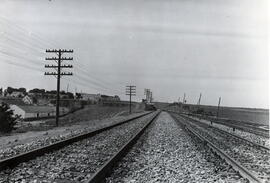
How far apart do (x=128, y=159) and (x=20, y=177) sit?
3.86 meters

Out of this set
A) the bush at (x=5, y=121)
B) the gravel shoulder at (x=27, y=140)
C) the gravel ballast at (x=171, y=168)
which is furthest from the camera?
the bush at (x=5, y=121)

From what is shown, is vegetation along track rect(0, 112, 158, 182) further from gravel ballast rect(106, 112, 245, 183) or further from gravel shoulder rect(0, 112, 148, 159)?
gravel shoulder rect(0, 112, 148, 159)

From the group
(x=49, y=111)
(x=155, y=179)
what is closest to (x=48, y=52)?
(x=155, y=179)

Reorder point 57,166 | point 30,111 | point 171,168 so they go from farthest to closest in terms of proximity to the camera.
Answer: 1. point 30,111
2. point 171,168
3. point 57,166

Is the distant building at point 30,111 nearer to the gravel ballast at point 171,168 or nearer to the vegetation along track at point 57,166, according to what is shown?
the vegetation along track at point 57,166

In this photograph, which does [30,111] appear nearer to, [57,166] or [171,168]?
[57,166]

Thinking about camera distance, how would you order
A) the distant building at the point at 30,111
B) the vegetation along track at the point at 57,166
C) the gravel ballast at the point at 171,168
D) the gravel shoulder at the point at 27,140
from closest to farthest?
the vegetation along track at the point at 57,166
the gravel ballast at the point at 171,168
the gravel shoulder at the point at 27,140
the distant building at the point at 30,111

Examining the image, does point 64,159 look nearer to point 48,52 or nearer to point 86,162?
point 86,162

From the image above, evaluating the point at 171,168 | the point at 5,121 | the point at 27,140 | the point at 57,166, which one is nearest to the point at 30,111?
the point at 5,121

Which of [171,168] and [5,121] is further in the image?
[5,121]

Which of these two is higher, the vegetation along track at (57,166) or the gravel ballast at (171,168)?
the vegetation along track at (57,166)

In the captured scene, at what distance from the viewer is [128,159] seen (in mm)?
10383

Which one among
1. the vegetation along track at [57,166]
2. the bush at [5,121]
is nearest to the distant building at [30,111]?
the bush at [5,121]

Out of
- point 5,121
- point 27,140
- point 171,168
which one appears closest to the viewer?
point 171,168
